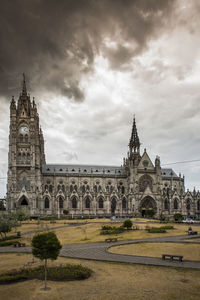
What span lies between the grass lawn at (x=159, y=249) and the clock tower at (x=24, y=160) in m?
50.3

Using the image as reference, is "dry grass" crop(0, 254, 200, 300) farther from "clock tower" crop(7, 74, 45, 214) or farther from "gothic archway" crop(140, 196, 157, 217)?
"gothic archway" crop(140, 196, 157, 217)

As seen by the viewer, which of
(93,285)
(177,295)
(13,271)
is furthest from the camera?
(13,271)

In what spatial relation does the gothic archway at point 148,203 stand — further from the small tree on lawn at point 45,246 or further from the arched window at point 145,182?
the small tree on lawn at point 45,246

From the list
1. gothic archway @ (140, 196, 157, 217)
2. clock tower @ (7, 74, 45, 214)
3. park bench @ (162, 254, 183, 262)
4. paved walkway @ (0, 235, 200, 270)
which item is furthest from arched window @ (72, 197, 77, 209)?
park bench @ (162, 254, 183, 262)

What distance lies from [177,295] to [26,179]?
230 ft

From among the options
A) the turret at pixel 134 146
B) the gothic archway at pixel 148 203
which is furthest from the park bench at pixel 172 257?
the turret at pixel 134 146

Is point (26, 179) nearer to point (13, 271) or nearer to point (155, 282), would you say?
point (13, 271)

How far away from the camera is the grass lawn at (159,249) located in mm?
25564

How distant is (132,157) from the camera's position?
93.2 m

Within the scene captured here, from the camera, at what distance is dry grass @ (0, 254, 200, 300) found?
15.3 meters

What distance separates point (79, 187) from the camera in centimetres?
8988

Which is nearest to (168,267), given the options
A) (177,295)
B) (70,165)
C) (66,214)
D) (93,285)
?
(177,295)

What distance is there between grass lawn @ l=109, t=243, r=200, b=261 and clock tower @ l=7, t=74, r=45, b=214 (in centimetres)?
5033

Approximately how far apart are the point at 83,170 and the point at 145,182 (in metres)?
24.7
